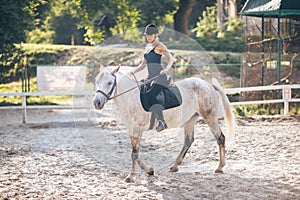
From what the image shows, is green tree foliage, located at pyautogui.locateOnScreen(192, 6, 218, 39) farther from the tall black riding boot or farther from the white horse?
the tall black riding boot

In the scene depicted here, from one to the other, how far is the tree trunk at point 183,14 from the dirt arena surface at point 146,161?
1851 centimetres

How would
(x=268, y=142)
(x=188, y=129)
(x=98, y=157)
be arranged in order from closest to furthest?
(x=188, y=129) → (x=98, y=157) → (x=268, y=142)

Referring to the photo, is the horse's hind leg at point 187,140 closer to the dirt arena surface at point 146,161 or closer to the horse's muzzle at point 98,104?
the dirt arena surface at point 146,161

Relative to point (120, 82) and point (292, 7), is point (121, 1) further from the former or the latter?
point (120, 82)

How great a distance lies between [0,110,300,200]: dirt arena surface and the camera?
756 centimetres

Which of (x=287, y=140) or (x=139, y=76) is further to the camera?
(x=287, y=140)

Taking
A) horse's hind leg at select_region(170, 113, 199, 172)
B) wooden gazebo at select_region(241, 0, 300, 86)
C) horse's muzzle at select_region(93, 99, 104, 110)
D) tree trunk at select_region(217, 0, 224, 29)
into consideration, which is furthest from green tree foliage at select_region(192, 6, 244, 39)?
horse's muzzle at select_region(93, 99, 104, 110)

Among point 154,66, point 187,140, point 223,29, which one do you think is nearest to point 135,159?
point 187,140

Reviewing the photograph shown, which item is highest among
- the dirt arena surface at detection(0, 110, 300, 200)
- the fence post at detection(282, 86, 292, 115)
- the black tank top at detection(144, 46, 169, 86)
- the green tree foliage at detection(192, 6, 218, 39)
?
the green tree foliage at detection(192, 6, 218, 39)

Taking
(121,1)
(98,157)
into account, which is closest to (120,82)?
(98,157)

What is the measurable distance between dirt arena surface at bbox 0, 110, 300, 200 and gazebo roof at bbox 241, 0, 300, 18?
3837 millimetres

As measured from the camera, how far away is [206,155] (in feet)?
33.6

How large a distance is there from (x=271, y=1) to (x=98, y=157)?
9416mm

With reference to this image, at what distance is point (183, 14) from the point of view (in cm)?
3253
